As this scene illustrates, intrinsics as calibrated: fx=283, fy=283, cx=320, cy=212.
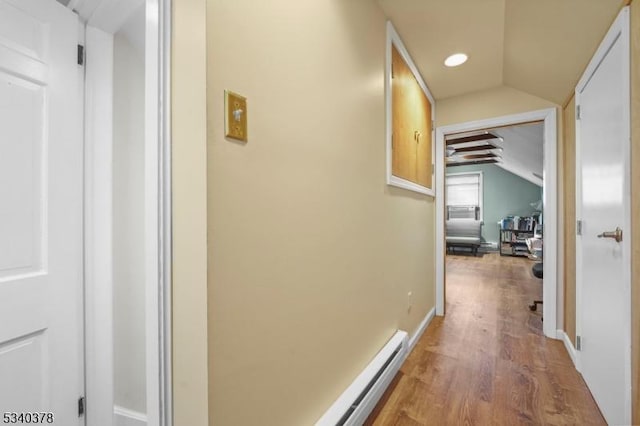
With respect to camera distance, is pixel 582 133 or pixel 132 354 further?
pixel 582 133

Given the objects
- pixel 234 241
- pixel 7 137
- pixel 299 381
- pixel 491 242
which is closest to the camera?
pixel 234 241

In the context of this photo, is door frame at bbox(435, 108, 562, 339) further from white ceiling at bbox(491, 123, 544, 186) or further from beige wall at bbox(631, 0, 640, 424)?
beige wall at bbox(631, 0, 640, 424)

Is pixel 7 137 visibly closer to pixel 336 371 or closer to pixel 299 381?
pixel 299 381

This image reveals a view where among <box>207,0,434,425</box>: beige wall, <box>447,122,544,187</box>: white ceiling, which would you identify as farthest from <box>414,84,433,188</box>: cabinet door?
<box>207,0,434,425</box>: beige wall

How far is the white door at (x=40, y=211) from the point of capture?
0.94m

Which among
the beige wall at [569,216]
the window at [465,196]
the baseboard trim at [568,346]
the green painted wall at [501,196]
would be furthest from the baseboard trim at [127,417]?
the green painted wall at [501,196]

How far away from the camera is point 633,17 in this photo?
1.13 m

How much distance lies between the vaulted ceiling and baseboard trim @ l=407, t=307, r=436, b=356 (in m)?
2.16

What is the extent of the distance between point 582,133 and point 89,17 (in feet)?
9.09

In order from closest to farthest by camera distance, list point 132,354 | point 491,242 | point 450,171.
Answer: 1. point 132,354
2. point 491,242
3. point 450,171

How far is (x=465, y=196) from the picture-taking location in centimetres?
828

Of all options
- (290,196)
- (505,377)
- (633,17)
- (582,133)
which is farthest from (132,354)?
(582,133)

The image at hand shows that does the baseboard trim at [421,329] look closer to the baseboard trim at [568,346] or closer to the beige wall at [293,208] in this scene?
the beige wall at [293,208]

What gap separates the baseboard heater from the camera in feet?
3.92
